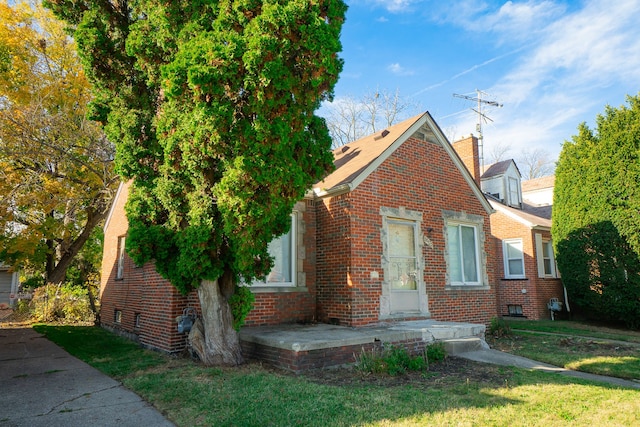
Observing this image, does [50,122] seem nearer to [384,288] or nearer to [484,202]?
[384,288]

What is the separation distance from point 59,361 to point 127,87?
5.67m

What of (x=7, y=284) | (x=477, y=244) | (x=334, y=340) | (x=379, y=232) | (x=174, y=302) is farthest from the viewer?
(x=7, y=284)

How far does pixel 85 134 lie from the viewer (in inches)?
541

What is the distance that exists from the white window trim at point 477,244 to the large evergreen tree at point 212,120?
16.3 ft

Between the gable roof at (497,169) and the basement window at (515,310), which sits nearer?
the basement window at (515,310)

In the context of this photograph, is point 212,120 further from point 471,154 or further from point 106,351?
point 471,154

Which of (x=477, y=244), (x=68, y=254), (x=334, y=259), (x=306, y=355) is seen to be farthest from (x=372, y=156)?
(x=68, y=254)

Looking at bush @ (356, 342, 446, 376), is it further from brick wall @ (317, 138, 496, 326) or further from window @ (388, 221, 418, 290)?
window @ (388, 221, 418, 290)

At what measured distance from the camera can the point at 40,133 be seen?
13367 mm

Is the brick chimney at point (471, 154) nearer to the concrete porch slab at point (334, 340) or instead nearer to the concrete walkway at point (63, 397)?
the concrete porch slab at point (334, 340)

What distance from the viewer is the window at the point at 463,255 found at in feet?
36.5

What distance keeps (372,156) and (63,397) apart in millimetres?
7686

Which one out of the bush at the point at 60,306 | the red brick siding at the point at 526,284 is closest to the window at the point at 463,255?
the red brick siding at the point at 526,284

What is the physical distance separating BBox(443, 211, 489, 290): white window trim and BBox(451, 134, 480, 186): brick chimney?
3.14 metres
